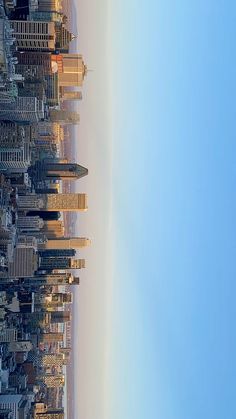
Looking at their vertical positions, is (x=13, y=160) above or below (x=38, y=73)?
below

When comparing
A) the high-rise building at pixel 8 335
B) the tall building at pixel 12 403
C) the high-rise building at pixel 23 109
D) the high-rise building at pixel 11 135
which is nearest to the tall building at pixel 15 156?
the high-rise building at pixel 11 135

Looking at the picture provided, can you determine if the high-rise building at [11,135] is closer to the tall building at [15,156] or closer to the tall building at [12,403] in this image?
the tall building at [15,156]

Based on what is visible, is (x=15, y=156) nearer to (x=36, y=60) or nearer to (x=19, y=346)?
(x=36, y=60)

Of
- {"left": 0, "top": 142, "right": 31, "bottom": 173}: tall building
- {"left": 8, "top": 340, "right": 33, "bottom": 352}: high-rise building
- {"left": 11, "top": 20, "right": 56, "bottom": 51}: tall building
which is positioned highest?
{"left": 11, "top": 20, "right": 56, "bottom": 51}: tall building

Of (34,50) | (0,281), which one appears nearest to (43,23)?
(34,50)

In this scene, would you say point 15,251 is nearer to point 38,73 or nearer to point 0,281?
point 0,281

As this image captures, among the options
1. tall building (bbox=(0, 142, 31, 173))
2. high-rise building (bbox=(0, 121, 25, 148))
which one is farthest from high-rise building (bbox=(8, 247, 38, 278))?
high-rise building (bbox=(0, 121, 25, 148))

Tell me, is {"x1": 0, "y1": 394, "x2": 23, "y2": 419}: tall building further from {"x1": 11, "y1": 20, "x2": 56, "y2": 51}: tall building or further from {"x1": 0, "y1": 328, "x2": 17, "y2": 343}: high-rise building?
{"x1": 11, "y1": 20, "x2": 56, "y2": 51}: tall building

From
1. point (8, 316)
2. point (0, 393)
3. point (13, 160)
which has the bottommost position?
point (0, 393)
